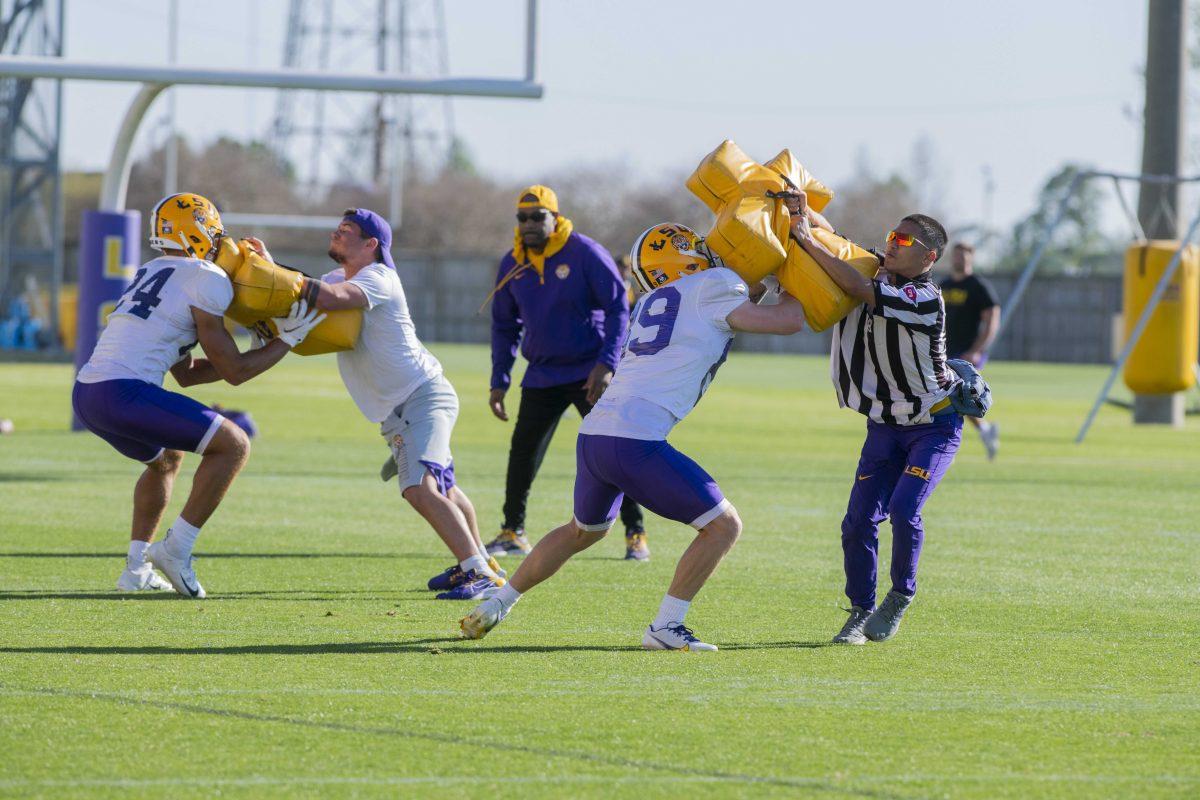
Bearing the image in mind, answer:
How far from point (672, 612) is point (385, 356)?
220cm

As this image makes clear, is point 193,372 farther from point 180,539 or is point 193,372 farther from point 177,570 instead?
point 177,570

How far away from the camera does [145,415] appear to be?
26.2 ft

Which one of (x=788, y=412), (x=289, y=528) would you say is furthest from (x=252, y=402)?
(x=289, y=528)

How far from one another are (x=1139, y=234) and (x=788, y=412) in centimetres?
631

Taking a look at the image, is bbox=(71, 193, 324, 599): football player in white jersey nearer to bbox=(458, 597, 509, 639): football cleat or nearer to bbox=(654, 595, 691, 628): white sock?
bbox=(458, 597, 509, 639): football cleat

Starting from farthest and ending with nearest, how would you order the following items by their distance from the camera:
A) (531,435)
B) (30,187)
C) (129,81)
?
(30,187) < (129,81) < (531,435)

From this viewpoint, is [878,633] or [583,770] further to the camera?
[878,633]

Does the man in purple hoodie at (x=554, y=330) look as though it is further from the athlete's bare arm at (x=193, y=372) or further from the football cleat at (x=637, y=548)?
the athlete's bare arm at (x=193, y=372)

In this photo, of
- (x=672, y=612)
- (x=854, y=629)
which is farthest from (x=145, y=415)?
(x=854, y=629)

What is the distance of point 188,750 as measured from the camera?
17.3 feet

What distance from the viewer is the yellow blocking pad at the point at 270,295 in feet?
26.2

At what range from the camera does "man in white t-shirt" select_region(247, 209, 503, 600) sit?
834cm

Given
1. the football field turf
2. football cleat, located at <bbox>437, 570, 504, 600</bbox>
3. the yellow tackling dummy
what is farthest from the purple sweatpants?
football cleat, located at <bbox>437, 570, 504, 600</bbox>

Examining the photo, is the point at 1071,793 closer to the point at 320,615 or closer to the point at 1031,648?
A: the point at 1031,648
